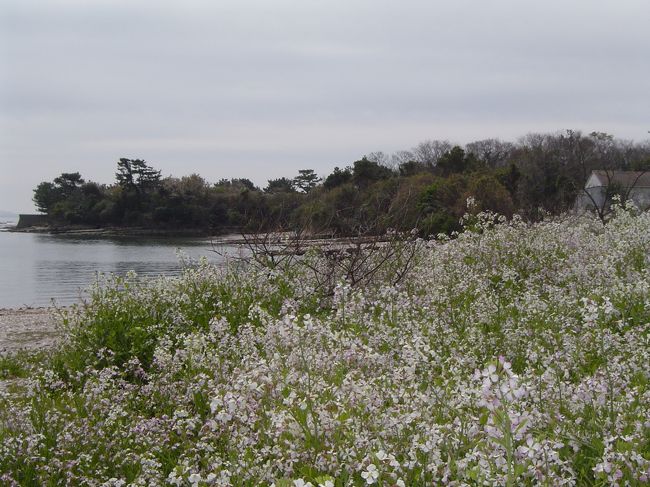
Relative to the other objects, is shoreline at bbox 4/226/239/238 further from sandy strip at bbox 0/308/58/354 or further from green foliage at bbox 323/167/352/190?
sandy strip at bbox 0/308/58/354

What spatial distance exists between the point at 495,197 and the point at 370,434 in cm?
3567

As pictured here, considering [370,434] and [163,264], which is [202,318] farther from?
[163,264]

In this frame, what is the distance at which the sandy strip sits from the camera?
532 inches

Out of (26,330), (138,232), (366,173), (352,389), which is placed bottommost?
(26,330)

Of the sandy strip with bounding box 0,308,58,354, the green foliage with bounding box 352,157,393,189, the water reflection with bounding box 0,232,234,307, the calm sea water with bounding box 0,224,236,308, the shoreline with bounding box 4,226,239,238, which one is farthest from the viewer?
the shoreline with bounding box 4,226,239,238

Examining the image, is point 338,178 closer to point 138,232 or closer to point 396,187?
point 396,187

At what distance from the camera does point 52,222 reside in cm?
11200

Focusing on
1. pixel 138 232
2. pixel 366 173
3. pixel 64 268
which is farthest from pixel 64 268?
pixel 138 232

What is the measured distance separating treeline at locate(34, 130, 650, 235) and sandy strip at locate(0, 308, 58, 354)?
17266 mm

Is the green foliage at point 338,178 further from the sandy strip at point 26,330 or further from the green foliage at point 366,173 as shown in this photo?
the sandy strip at point 26,330

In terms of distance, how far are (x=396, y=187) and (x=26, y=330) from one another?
33.8 meters

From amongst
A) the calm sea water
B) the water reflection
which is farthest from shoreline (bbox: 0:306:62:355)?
the water reflection

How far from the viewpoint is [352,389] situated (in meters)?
4.30

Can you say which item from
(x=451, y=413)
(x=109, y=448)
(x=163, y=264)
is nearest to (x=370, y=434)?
(x=451, y=413)
